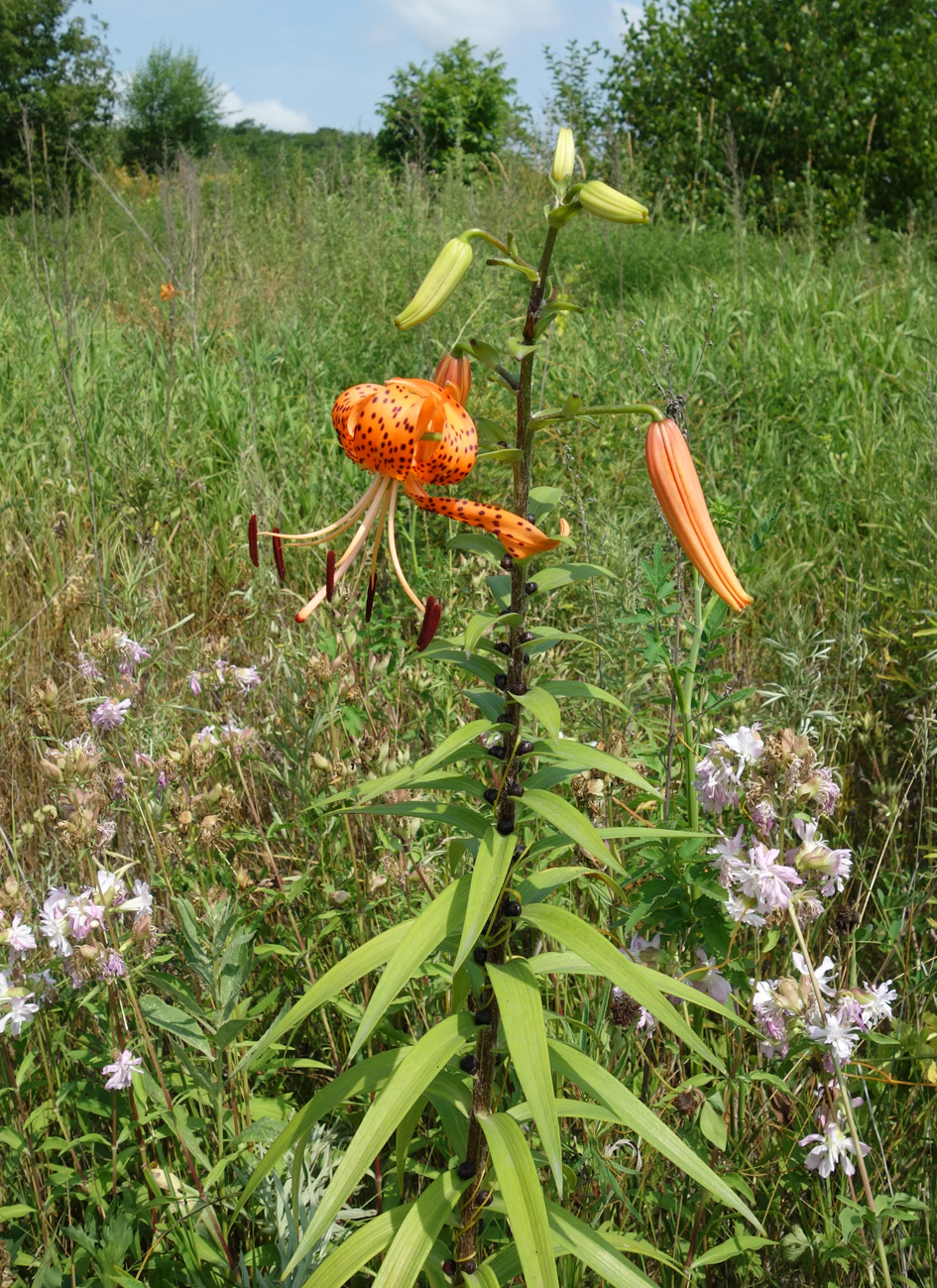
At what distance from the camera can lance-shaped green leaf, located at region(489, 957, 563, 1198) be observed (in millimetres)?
829

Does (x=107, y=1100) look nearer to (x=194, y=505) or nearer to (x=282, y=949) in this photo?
(x=282, y=949)

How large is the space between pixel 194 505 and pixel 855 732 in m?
2.09

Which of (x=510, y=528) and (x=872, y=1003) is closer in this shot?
(x=510, y=528)

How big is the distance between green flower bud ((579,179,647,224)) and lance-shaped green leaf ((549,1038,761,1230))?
30.1 inches

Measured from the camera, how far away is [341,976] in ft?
3.10

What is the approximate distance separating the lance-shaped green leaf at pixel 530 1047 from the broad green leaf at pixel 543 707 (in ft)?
0.79

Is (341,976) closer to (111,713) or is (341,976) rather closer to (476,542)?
(476,542)

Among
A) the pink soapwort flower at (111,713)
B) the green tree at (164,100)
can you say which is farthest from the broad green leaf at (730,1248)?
the green tree at (164,100)

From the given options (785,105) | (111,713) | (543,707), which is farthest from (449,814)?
(785,105)

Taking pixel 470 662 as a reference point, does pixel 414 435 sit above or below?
above

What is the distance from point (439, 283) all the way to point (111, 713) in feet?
2.96

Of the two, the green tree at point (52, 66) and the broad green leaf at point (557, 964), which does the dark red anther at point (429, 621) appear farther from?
the green tree at point (52, 66)

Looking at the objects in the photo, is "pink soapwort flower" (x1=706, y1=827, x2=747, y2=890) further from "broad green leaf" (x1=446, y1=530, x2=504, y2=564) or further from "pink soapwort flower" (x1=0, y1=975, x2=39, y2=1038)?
"pink soapwort flower" (x1=0, y1=975, x2=39, y2=1038)

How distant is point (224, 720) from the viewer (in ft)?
6.77
